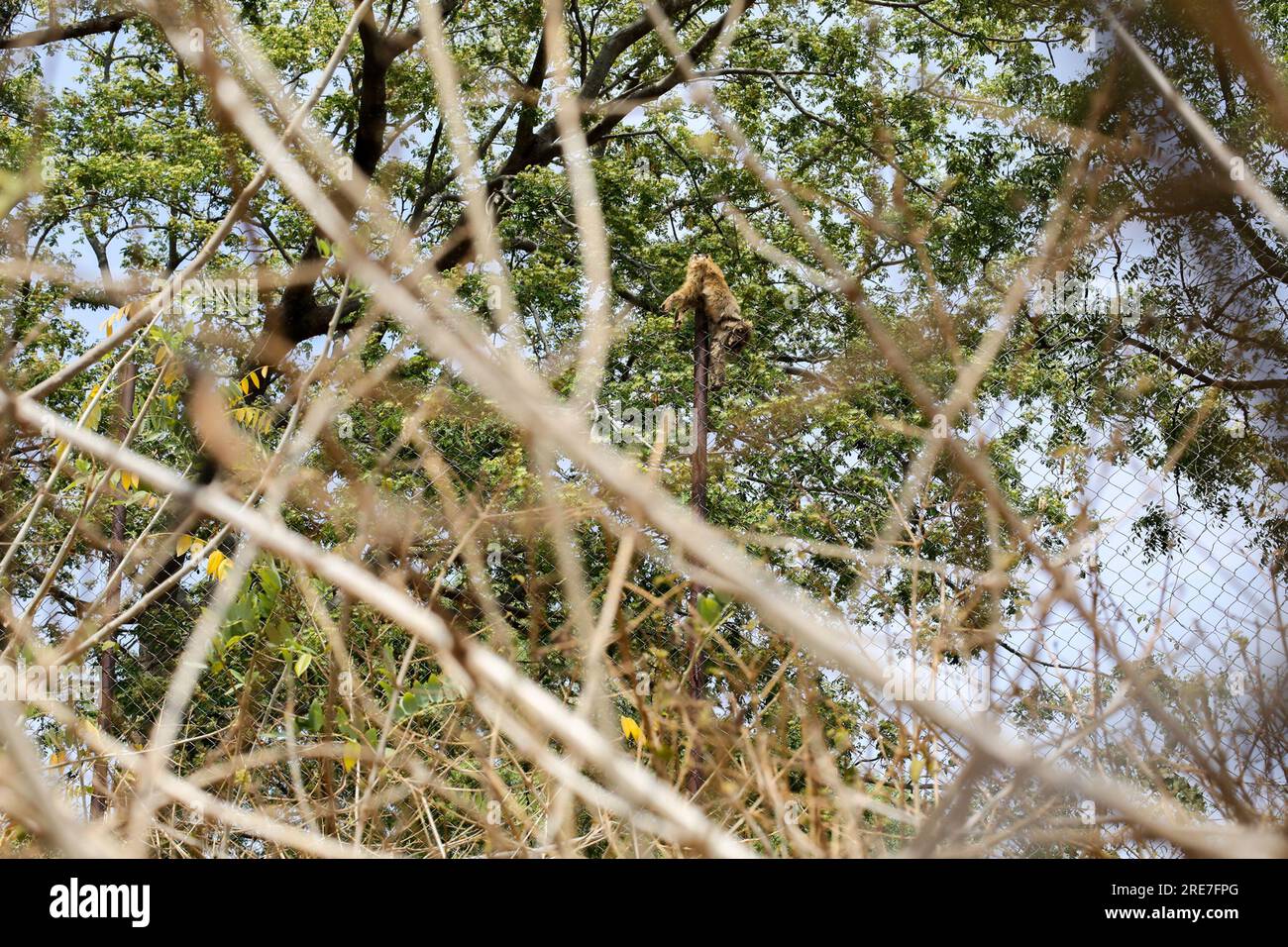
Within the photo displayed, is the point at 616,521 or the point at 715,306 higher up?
the point at 715,306

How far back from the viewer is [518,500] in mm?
5000

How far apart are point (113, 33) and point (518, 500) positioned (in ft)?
19.6

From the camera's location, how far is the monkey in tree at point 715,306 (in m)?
3.51

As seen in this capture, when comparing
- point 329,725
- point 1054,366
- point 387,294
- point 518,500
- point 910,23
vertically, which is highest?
point 910,23

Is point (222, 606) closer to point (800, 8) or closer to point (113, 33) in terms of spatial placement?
point (800, 8)

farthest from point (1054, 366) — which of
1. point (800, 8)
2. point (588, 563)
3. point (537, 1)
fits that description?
point (537, 1)

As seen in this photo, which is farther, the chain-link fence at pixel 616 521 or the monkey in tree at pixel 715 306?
the monkey in tree at pixel 715 306

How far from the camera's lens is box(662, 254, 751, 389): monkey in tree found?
3.51 meters

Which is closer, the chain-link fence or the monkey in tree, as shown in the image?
the chain-link fence

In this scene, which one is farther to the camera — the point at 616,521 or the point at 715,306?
the point at 715,306

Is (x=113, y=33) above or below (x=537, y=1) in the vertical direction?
above

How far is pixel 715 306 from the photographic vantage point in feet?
11.6

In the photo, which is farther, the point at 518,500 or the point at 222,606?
the point at 518,500
